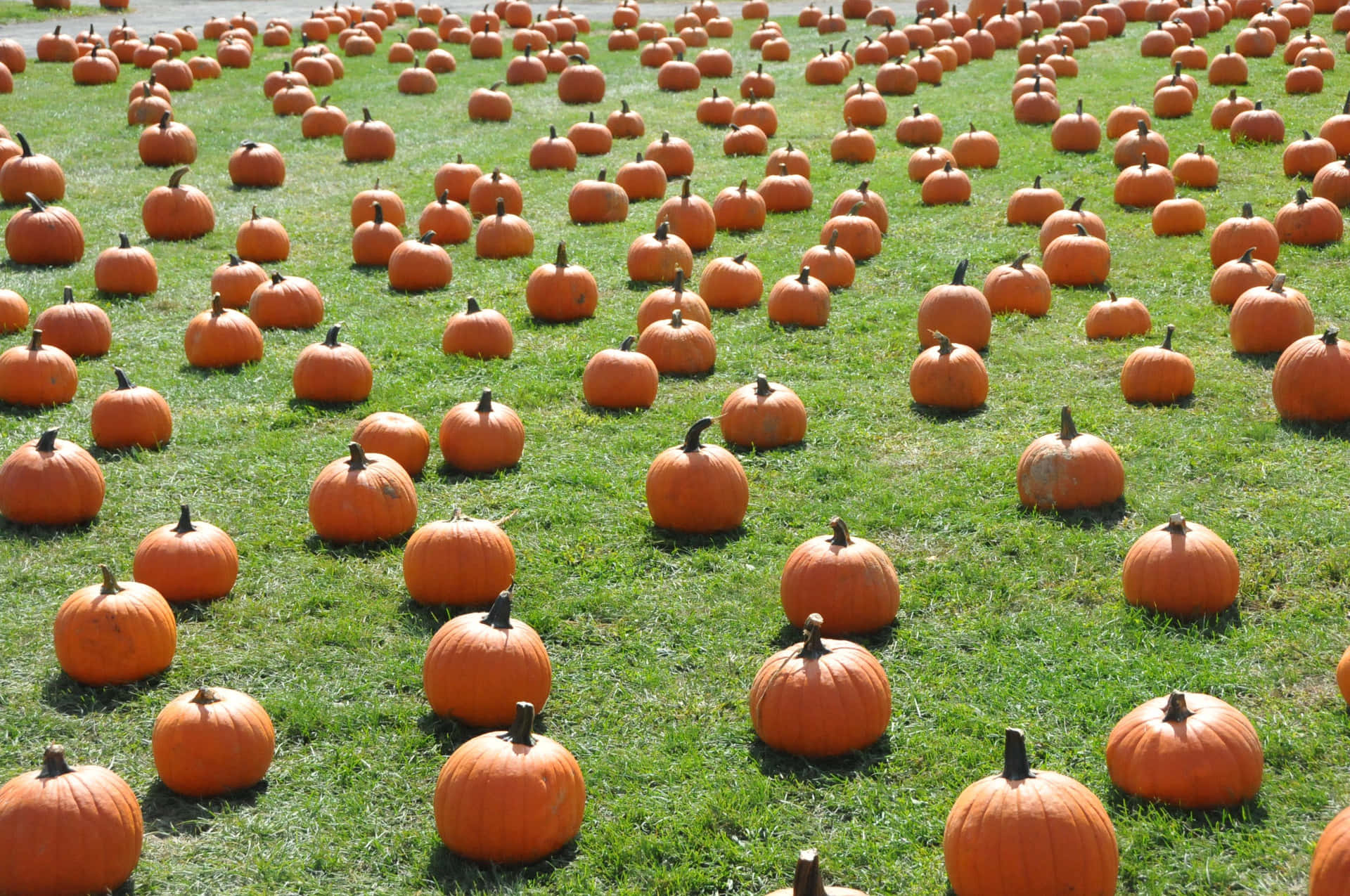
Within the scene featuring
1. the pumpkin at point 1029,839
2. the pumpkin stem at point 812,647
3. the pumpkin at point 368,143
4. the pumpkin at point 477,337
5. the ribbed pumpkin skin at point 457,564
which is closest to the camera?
the pumpkin at point 1029,839

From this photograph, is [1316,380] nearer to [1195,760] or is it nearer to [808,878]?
[1195,760]

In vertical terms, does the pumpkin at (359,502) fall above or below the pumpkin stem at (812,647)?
below

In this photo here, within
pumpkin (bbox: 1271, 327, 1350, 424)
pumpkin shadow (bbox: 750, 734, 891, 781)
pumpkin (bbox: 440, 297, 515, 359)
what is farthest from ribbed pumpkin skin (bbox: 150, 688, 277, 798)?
pumpkin (bbox: 1271, 327, 1350, 424)

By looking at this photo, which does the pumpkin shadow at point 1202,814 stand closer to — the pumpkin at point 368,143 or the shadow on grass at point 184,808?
the shadow on grass at point 184,808

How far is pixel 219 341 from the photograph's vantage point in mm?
10203

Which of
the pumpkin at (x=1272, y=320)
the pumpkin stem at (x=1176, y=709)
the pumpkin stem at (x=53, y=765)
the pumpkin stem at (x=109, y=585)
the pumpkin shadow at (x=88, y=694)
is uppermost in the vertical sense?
the pumpkin at (x=1272, y=320)

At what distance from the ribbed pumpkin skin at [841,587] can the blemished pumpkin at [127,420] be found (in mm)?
4686

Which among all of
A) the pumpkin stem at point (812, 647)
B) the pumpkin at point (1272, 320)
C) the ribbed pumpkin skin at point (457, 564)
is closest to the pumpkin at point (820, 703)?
the pumpkin stem at point (812, 647)

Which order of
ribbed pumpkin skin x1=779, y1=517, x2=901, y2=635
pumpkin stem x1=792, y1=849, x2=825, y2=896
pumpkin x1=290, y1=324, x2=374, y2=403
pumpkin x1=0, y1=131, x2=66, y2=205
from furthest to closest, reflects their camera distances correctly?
1. pumpkin x1=0, y1=131, x2=66, y2=205
2. pumpkin x1=290, y1=324, x2=374, y2=403
3. ribbed pumpkin skin x1=779, y1=517, x2=901, y2=635
4. pumpkin stem x1=792, y1=849, x2=825, y2=896

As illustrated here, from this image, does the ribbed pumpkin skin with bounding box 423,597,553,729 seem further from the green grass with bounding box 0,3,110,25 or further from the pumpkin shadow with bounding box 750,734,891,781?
the green grass with bounding box 0,3,110,25

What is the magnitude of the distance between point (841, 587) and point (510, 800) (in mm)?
2114

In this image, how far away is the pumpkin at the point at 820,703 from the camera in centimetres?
533

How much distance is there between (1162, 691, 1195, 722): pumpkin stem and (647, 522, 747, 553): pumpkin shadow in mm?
2930

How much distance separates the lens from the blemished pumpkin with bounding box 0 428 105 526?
7520 mm
